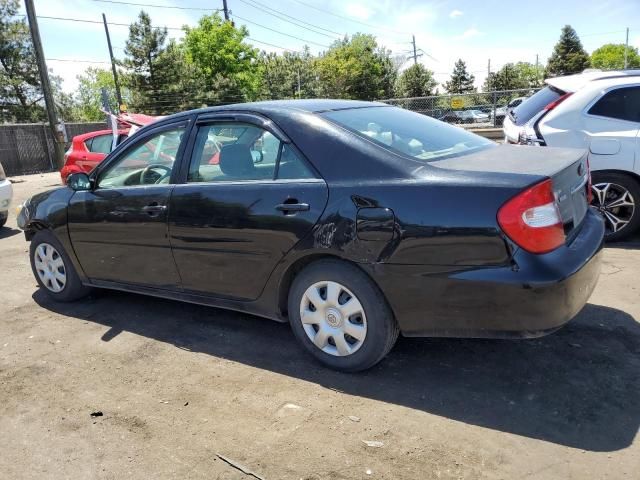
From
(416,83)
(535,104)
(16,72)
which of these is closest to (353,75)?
(416,83)

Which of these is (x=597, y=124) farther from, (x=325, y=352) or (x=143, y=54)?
(x=143, y=54)

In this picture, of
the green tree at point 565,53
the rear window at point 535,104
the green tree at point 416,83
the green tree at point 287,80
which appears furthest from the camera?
the green tree at point 565,53

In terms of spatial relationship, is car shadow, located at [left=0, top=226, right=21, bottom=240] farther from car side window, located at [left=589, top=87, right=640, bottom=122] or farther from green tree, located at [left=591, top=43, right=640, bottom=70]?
green tree, located at [left=591, top=43, right=640, bottom=70]

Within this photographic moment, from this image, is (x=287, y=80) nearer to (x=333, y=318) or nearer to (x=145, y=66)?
(x=145, y=66)

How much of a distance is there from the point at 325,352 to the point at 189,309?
1.73m

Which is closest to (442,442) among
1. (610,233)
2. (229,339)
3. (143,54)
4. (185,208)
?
(229,339)

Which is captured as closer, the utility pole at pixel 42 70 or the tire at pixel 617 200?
the tire at pixel 617 200

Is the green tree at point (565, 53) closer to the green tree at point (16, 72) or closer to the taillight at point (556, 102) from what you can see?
the green tree at point (16, 72)

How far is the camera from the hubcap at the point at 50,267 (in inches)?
188

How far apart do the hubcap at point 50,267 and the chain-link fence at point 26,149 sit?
17478 millimetres

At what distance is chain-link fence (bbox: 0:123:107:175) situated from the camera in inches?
779

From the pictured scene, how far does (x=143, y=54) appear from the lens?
44688 millimetres

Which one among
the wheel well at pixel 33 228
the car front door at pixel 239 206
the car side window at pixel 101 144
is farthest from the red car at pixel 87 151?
the car front door at pixel 239 206

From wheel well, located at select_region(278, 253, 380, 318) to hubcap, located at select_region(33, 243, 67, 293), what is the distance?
2.41 meters
